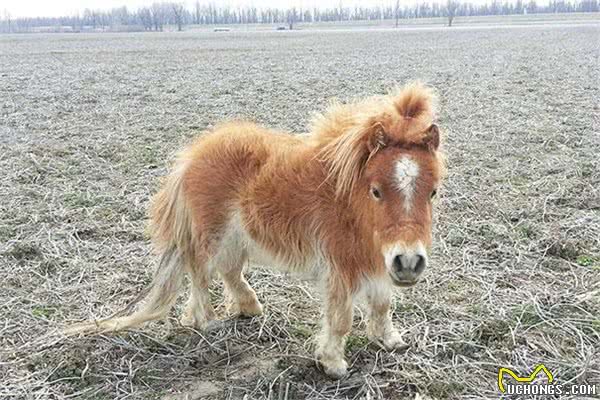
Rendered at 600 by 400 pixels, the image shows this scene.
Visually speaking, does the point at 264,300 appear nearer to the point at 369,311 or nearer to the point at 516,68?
the point at 369,311

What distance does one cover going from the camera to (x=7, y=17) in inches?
5881

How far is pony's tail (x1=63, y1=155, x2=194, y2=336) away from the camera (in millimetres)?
3938

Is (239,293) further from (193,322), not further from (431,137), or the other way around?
(431,137)

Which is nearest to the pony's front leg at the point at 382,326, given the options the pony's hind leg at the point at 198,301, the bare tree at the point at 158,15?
the pony's hind leg at the point at 198,301

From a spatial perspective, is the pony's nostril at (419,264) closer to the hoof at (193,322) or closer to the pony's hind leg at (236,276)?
the pony's hind leg at (236,276)

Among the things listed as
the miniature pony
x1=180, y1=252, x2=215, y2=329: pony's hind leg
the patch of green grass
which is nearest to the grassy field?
the patch of green grass

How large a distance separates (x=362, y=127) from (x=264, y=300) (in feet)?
6.38

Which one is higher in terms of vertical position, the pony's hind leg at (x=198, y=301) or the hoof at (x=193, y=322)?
the pony's hind leg at (x=198, y=301)

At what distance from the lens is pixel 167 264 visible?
4.05 m

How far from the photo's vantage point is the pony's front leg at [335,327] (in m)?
3.42

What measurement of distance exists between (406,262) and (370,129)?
0.78m

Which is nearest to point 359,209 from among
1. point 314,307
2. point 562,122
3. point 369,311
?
point 369,311

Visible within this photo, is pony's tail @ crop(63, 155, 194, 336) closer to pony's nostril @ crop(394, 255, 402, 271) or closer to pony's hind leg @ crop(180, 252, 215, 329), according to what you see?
pony's hind leg @ crop(180, 252, 215, 329)

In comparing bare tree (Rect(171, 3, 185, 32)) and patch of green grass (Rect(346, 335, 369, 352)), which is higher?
bare tree (Rect(171, 3, 185, 32))
